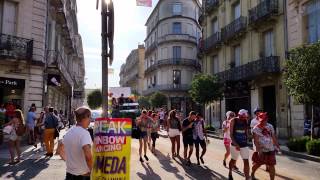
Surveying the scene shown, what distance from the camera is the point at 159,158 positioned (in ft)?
45.1

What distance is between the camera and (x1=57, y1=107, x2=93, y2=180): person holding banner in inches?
196

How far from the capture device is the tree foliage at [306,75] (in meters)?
15.2

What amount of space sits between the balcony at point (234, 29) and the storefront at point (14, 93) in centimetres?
1598

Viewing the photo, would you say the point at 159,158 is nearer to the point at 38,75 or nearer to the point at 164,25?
the point at 38,75

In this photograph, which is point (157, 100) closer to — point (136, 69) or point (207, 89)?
point (207, 89)

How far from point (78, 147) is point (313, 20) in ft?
62.9

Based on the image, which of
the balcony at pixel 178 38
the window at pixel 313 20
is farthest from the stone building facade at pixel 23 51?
the balcony at pixel 178 38

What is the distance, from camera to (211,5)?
116 ft

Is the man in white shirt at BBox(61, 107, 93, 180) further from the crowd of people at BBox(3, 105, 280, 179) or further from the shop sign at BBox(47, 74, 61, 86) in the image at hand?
the shop sign at BBox(47, 74, 61, 86)

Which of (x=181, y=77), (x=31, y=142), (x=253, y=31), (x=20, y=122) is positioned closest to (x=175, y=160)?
(x=20, y=122)

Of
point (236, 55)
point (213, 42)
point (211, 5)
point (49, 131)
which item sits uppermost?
point (211, 5)

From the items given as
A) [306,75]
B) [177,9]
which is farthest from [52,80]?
[177,9]

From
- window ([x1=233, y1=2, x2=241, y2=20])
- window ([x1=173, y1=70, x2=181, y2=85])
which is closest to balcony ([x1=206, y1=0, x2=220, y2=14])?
window ([x1=233, y1=2, x2=241, y2=20])

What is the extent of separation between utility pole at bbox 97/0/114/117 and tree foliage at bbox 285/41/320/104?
451 inches
